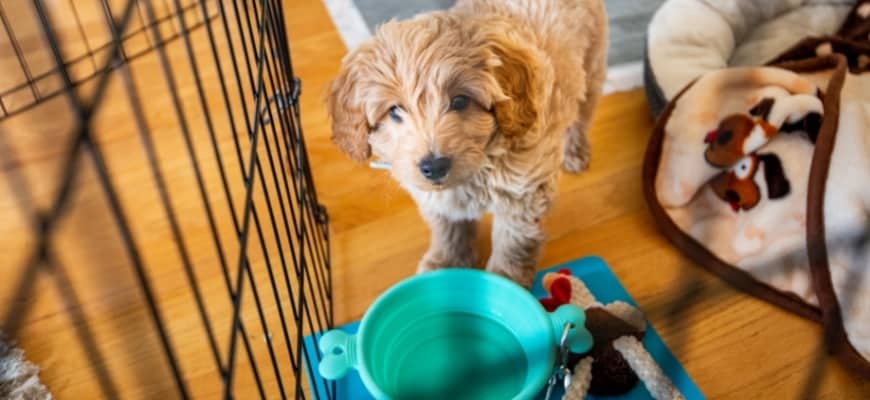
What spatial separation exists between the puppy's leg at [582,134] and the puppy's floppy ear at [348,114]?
2.49 ft

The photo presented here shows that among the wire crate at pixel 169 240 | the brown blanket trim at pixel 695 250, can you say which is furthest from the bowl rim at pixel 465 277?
the brown blanket trim at pixel 695 250

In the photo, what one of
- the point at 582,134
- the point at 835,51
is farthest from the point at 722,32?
the point at 582,134

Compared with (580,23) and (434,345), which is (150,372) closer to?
(434,345)

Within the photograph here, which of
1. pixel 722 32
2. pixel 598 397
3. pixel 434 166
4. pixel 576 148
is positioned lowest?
pixel 598 397

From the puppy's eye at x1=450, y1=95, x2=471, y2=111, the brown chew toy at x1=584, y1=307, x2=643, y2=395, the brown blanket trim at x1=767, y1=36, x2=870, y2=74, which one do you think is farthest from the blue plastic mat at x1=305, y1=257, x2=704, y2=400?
the brown blanket trim at x1=767, y1=36, x2=870, y2=74

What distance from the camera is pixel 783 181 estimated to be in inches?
65.6

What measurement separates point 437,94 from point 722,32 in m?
1.27

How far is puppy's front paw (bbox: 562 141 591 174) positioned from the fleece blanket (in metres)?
0.21

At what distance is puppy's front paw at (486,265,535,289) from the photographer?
5.41 ft

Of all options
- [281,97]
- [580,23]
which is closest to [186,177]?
[281,97]

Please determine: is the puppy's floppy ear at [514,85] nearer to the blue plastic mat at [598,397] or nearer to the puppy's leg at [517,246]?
the puppy's leg at [517,246]

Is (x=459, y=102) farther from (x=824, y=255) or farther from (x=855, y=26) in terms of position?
(x=855, y=26)

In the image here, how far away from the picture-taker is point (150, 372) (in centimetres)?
153

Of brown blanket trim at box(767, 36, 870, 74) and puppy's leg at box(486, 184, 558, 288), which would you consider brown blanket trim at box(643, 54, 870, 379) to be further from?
puppy's leg at box(486, 184, 558, 288)
